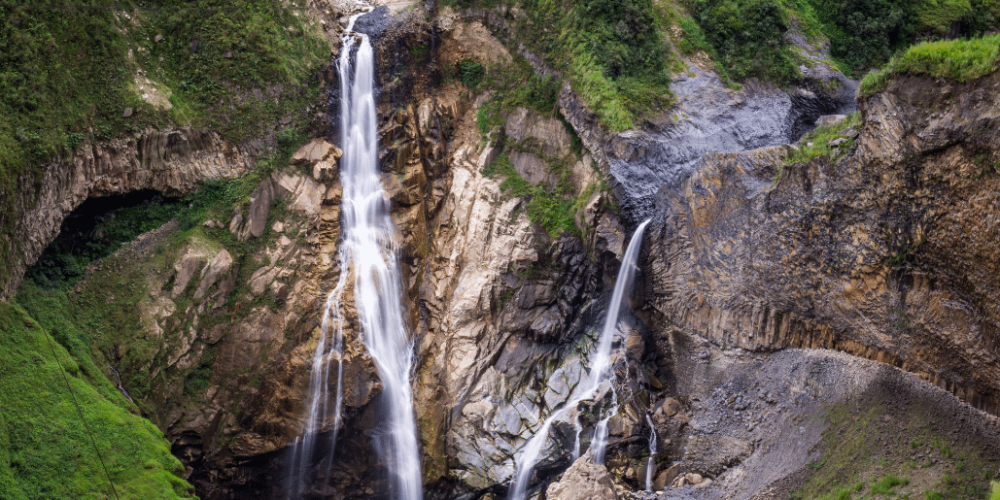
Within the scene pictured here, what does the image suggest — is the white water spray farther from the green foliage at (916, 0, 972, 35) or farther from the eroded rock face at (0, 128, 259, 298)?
the green foliage at (916, 0, 972, 35)

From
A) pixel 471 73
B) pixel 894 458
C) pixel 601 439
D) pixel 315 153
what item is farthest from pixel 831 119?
pixel 315 153

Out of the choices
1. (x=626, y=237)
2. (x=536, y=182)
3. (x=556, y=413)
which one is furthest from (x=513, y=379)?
(x=536, y=182)

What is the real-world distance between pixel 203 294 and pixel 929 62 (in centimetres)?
2043

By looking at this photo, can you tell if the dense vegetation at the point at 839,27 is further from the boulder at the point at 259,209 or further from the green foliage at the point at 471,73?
the boulder at the point at 259,209

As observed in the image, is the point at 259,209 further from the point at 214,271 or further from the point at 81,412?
the point at 81,412

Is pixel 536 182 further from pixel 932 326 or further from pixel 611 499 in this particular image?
pixel 932 326

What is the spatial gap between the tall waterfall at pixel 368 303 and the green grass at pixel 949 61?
15.4 m

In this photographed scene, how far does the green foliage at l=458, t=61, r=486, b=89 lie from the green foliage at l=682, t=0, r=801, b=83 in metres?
8.64

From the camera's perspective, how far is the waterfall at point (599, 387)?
17.4 meters

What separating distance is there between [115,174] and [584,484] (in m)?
16.7

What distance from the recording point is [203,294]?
59.9 ft

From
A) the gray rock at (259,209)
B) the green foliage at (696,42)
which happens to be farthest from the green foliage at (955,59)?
the gray rock at (259,209)

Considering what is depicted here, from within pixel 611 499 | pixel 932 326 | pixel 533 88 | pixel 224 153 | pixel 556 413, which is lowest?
pixel 611 499

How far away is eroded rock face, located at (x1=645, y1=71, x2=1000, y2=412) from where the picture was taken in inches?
477
